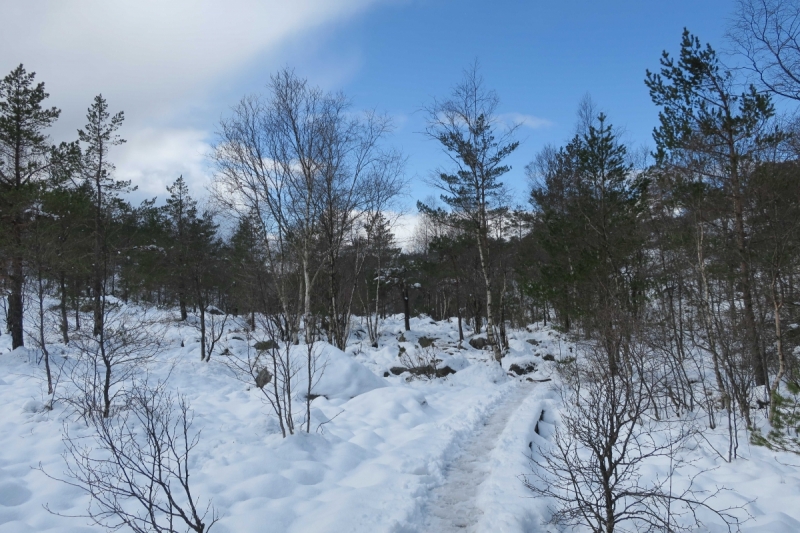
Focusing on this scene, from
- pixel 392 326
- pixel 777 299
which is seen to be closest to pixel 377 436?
pixel 777 299

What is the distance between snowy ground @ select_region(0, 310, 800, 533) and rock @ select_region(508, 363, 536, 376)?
226 inches

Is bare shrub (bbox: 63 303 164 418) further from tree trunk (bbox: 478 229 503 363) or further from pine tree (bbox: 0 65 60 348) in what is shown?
tree trunk (bbox: 478 229 503 363)

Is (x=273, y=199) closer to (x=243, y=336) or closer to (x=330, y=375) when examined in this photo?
(x=330, y=375)

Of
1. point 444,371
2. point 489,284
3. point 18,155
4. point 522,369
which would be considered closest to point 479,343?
point 522,369

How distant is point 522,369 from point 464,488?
479 inches

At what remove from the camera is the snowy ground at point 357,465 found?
4.93m

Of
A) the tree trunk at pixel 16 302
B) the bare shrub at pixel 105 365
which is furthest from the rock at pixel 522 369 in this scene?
the tree trunk at pixel 16 302

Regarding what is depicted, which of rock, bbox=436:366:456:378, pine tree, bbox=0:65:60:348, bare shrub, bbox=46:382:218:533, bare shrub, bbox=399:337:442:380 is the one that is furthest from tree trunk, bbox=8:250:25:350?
rock, bbox=436:366:456:378

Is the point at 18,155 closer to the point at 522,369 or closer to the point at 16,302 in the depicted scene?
the point at 16,302

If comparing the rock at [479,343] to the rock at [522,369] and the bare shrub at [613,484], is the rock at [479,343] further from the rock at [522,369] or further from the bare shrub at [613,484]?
the bare shrub at [613,484]

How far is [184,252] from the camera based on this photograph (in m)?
20.5

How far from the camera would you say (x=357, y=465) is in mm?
6793

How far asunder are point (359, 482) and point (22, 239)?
1449cm

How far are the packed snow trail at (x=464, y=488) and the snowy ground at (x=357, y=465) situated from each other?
0.03m
